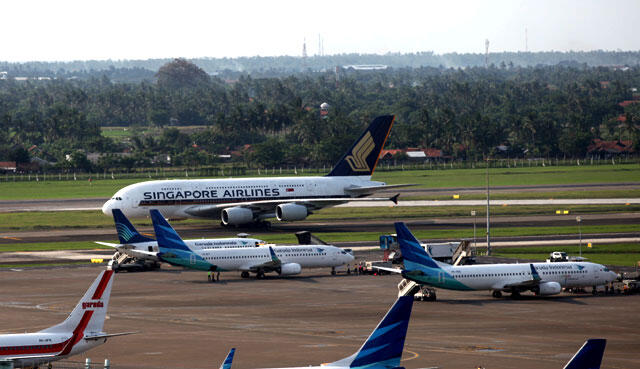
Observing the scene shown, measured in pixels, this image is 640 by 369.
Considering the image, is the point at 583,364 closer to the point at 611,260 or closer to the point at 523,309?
the point at 523,309

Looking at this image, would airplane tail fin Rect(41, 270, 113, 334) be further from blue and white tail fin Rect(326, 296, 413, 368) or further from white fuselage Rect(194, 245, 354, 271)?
white fuselage Rect(194, 245, 354, 271)

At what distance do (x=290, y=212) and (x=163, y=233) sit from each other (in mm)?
33569

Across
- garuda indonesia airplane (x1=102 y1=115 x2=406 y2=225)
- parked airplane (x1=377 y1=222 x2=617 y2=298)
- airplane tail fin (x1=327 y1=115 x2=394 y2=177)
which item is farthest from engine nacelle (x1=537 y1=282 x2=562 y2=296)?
airplane tail fin (x1=327 y1=115 x2=394 y2=177)

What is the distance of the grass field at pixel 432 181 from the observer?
166 m

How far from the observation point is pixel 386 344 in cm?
3300

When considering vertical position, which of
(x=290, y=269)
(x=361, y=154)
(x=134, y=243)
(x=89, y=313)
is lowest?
(x=290, y=269)

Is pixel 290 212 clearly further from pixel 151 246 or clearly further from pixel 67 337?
pixel 67 337

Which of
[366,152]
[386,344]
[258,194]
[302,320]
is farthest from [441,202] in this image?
[386,344]

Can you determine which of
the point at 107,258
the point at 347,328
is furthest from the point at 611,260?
the point at 107,258

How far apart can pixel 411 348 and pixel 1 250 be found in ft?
190

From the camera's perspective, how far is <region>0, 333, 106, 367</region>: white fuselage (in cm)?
3934

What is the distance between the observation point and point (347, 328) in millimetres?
59750

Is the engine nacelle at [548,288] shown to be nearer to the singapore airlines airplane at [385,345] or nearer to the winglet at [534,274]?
the winglet at [534,274]

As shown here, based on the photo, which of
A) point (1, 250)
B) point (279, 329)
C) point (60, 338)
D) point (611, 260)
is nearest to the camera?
point (60, 338)
